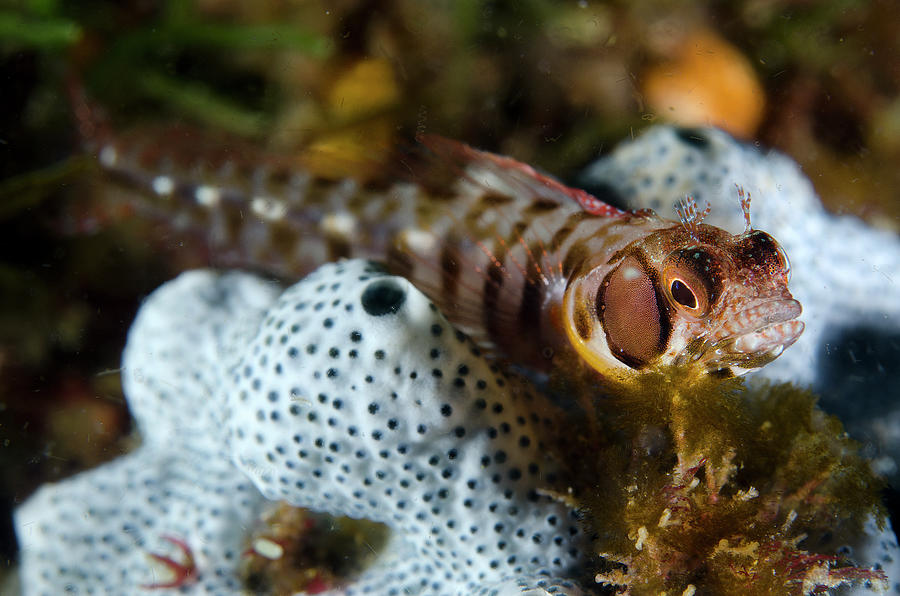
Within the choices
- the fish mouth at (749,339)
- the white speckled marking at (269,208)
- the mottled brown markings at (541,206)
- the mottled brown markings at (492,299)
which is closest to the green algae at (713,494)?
the fish mouth at (749,339)

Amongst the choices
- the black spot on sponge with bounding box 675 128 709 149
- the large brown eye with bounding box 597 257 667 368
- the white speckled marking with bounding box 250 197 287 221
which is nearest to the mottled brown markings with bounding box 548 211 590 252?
the large brown eye with bounding box 597 257 667 368

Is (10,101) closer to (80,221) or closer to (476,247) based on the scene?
(80,221)

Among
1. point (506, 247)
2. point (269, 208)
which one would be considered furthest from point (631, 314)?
point (269, 208)

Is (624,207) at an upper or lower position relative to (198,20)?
upper

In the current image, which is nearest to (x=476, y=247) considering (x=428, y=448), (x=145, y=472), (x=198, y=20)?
(x=428, y=448)

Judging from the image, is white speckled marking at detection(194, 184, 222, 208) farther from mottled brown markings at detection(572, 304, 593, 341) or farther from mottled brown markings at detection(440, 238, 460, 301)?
mottled brown markings at detection(572, 304, 593, 341)

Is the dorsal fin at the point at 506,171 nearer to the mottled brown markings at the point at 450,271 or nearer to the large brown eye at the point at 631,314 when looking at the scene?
the mottled brown markings at the point at 450,271
